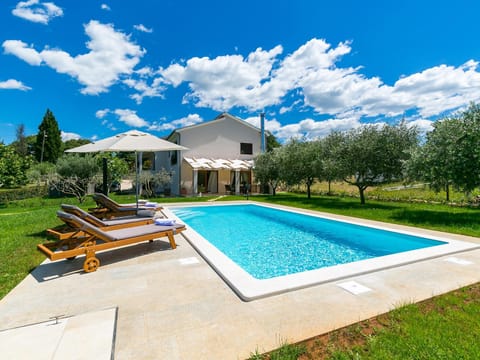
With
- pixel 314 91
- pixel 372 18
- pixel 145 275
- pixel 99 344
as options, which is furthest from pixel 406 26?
pixel 99 344

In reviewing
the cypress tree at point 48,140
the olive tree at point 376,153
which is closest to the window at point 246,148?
the olive tree at point 376,153

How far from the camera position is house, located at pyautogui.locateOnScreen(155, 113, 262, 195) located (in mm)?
28703

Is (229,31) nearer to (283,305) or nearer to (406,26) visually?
(406,26)

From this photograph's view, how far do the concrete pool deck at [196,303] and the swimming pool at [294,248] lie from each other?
0.31m

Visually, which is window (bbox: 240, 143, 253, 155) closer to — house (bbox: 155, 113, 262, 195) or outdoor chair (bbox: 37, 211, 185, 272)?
house (bbox: 155, 113, 262, 195)

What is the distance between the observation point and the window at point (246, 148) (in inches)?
1280

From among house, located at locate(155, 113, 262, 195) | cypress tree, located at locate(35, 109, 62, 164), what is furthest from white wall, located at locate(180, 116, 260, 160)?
cypress tree, located at locate(35, 109, 62, 164)

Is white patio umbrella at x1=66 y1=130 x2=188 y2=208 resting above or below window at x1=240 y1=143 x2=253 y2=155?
below

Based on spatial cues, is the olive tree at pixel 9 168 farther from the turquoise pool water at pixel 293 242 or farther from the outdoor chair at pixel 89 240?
the outdoor chair at pixel 89 240

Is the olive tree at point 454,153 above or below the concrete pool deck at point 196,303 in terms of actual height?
above

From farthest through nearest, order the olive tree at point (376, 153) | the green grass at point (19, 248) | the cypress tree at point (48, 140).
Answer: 1. the cypress tree at point (48, 140)
2. the olive tree at point (376, 153)
3. the green grass at point (19, 248)

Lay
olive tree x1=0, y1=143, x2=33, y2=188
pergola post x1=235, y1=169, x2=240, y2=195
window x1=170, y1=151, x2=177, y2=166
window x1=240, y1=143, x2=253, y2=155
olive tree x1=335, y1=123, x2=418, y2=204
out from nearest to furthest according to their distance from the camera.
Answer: olive tree x1=335, y1=123, x2=418, y2=204 → olive tree x1=0, y1=143, x2=33, y2=188 → pergola post x1=235, y1=169, x2=240, y2=195 → window x1=170, y1=151, x2=177, y2=166 → window x1=240, y1=143, x2=253, y2=155

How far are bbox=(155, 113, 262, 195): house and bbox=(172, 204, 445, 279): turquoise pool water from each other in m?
14.3

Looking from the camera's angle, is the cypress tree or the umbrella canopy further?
the cypress tree
